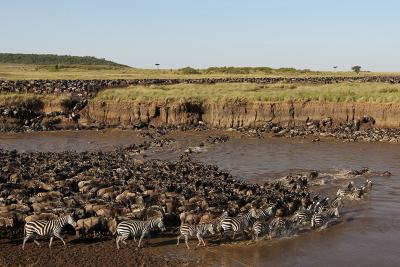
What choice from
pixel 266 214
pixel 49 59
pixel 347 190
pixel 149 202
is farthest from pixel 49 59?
pixel 266 214

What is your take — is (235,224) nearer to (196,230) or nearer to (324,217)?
(196,230)

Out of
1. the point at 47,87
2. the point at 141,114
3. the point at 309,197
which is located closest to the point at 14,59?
the point at 47,87

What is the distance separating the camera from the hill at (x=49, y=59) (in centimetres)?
15512

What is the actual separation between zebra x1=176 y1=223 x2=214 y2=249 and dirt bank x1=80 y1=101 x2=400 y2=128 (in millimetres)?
25373

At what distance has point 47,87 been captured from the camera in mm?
48844

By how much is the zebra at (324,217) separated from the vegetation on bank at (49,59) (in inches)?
5587

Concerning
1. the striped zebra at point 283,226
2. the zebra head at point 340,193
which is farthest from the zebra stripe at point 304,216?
the zebra head at point 340,193

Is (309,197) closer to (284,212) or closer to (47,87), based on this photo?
(284,212)

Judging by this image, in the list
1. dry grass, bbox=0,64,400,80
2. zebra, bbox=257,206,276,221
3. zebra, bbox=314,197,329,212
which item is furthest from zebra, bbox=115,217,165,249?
dry grass, bbox=0,64,400,80

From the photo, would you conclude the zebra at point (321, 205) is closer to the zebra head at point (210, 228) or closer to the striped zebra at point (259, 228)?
the striped zebra at point (259, 228)

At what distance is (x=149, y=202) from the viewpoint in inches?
688

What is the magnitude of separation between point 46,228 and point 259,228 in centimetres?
571

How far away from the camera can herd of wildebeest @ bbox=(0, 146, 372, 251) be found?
15.1 m

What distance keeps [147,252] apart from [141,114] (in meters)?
28.7
